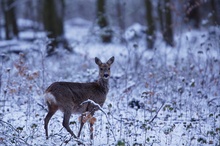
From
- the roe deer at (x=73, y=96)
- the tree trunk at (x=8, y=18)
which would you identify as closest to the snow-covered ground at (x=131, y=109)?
the roe deer at (x=73, y=96)

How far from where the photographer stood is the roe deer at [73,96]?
6.73 metres

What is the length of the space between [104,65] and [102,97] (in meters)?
0.74

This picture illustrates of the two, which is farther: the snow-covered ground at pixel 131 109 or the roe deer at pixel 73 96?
the roe deer at pixel 73 96

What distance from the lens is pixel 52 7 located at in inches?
678

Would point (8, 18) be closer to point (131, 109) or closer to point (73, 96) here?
point (131, 109)

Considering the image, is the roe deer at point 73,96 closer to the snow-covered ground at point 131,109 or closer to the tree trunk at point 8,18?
the snow-covered ground at point 131,109

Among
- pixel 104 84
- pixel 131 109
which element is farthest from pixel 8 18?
pixel 104 84

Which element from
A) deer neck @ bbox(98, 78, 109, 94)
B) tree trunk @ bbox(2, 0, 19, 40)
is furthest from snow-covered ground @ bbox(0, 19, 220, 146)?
tree trunk @ bbox(2, 0, 19, 40)

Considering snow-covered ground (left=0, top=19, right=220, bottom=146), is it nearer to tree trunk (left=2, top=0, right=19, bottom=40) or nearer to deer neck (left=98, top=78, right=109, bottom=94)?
deer neck (left=98, top=78, right=109, bottom=94)

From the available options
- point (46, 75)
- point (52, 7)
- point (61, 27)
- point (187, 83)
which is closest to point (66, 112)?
point (46, 75)

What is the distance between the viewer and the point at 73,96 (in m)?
7.05

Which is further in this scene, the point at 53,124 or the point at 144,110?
the point at 144,110

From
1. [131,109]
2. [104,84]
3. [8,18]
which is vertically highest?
[8,18]

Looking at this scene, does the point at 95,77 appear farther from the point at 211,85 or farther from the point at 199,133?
the point at 199,133
